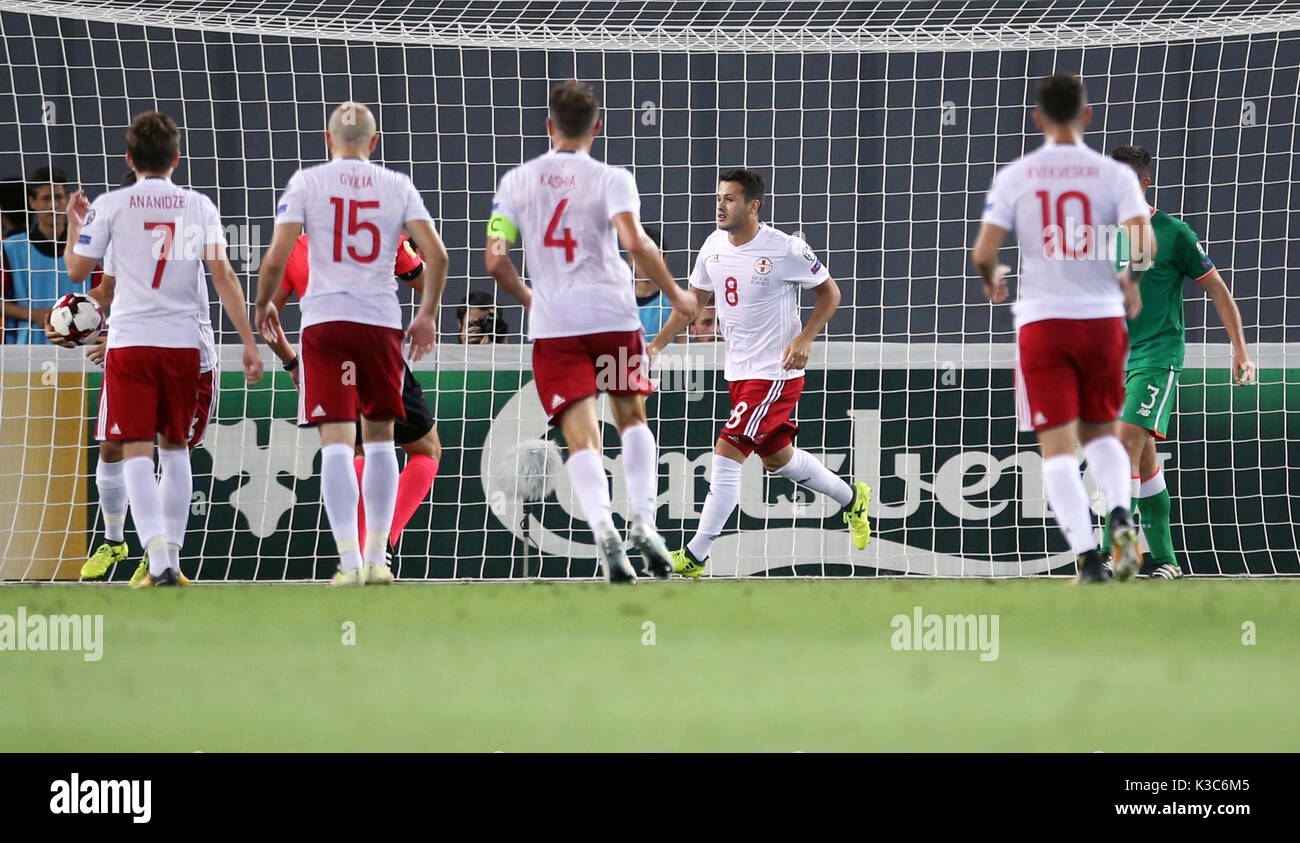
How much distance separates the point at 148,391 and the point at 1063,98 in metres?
3.68

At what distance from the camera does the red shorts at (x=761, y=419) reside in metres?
7.46

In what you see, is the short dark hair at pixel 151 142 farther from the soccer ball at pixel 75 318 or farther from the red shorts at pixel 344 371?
the red shorts at pixel 344 371

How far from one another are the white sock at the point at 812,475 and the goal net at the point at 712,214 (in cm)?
123

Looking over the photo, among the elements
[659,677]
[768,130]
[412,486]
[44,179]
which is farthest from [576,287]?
[768,130]

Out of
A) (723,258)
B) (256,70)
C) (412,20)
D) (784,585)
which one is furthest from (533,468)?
(256,70)

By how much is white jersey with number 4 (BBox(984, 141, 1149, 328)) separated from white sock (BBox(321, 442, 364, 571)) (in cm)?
254

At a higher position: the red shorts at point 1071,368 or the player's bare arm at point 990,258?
the player's bare arm at point 990,258

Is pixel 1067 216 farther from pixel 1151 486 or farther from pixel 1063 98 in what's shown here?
pixel 1151 486

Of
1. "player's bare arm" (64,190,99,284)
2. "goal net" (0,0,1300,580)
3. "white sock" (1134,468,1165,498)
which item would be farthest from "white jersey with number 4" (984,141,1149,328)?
"goal net" (0,0,1300,580)

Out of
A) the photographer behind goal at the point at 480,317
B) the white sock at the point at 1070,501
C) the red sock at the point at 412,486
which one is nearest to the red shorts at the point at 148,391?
the red sock at the point at 412,486

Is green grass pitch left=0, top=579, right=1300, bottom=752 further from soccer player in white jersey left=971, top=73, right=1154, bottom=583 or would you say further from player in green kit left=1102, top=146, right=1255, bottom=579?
player in green kit left=1102, top=146, right=1255, bottom=579

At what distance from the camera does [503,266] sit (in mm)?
5684

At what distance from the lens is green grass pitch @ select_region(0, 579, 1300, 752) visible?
2.83 metres

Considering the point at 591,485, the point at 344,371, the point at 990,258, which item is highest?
the point at 990,258
